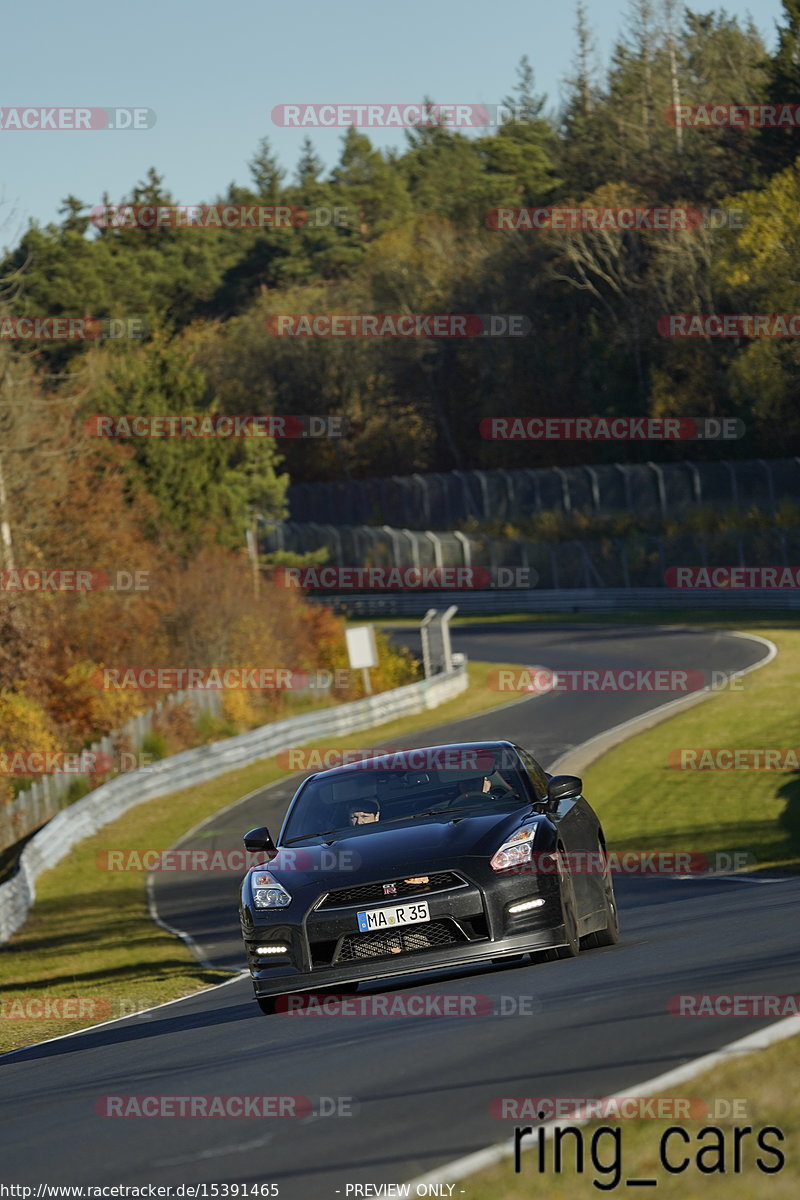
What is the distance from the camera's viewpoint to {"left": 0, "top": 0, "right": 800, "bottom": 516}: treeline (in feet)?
217

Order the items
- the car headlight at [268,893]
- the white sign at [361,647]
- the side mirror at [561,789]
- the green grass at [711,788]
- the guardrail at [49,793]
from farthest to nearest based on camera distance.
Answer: the white sign at [361,647] < the guardrail at [49,793] < the green grass at [711,788] < the side mirror at [561,789] < the car headlight at [268,893]

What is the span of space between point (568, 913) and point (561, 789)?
3.00 feet

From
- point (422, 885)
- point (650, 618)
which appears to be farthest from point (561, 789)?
point (650, 618)

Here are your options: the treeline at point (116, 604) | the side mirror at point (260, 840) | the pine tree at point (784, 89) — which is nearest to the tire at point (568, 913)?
the side mirror at point (260, 840)

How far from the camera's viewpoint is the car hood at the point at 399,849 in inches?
390

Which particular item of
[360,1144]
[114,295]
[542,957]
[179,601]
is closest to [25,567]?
[179,601]

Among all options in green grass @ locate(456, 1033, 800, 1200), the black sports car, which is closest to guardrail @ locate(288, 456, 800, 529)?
the black sports car

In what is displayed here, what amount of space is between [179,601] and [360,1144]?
159 ft

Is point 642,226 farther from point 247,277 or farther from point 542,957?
point 542,957

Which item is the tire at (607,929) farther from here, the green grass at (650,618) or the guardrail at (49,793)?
the green grass at (650,618)

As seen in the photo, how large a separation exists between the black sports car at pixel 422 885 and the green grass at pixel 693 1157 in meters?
3.83

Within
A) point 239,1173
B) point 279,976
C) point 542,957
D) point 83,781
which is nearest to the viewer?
point 239,1173

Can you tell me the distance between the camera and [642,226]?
7856cm

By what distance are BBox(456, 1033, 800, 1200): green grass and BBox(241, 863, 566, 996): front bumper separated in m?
3.79
